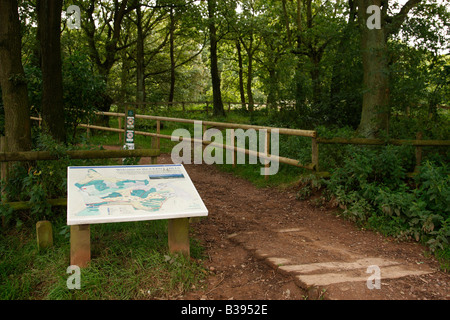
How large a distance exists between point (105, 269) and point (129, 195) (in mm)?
732

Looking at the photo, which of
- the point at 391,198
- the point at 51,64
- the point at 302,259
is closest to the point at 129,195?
the point at 302,259

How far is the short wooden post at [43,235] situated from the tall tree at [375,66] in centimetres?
614

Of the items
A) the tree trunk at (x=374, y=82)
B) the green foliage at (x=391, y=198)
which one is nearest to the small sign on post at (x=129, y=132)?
the green foliage at (x=391, y=198)

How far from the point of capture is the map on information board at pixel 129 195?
3432mm

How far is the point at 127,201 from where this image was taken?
3.70 m

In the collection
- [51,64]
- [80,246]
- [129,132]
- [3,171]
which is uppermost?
[51,64]

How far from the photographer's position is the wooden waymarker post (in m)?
3.45

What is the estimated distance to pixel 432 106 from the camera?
736 cm

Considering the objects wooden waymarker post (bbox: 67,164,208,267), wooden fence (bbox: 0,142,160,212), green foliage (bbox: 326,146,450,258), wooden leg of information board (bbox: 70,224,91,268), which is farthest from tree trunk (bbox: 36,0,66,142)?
green foliage (bbox: 326,146,450,258)

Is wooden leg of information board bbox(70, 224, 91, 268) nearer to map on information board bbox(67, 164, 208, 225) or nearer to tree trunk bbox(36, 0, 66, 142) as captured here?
map on information board bbox(67, 164, 208, 225)

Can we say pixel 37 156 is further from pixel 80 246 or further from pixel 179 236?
pixel 179 236

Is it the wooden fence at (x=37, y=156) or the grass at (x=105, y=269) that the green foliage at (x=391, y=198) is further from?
the wooden fence at (x=37, y=156)
